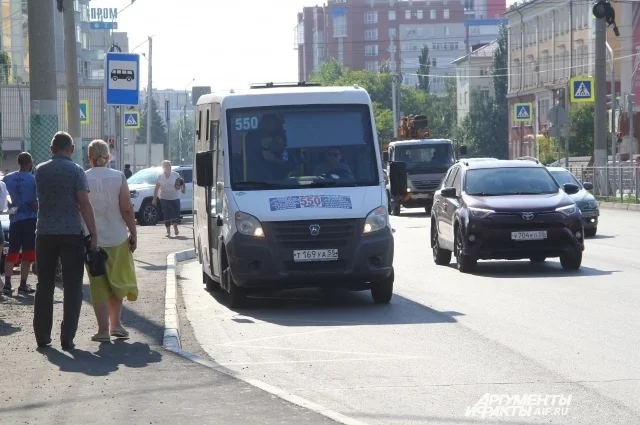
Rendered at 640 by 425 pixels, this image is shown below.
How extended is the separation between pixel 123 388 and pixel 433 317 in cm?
545

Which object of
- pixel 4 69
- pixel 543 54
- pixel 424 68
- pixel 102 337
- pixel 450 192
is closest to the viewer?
pixel 102 337

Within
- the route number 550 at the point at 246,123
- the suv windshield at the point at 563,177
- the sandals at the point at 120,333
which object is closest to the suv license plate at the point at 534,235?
the route number 550 at the point at 246,123

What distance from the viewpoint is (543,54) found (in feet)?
336

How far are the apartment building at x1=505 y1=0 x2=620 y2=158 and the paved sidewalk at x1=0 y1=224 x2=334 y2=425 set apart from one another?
7817 centimetres

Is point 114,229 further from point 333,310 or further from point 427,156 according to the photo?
point 427,156

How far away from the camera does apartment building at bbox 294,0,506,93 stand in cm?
18938

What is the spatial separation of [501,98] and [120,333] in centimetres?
12380

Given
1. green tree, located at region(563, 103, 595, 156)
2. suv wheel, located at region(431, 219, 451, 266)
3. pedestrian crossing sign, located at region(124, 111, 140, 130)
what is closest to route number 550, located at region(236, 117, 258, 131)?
suv wheel, located at region(431, 219, 451, 266)

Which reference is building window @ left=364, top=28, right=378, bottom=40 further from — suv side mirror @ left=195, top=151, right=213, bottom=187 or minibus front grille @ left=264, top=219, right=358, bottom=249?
minibus front grille @ left=264, top=219, right=358, bottom=249

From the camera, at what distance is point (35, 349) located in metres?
11.3

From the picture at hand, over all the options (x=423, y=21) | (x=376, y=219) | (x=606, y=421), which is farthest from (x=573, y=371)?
(x=423, y=21)

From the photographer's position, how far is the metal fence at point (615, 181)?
139 feet

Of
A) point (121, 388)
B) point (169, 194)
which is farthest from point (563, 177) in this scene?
point (121, 388)

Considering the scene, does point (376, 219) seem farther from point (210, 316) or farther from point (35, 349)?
point (35, 349)
